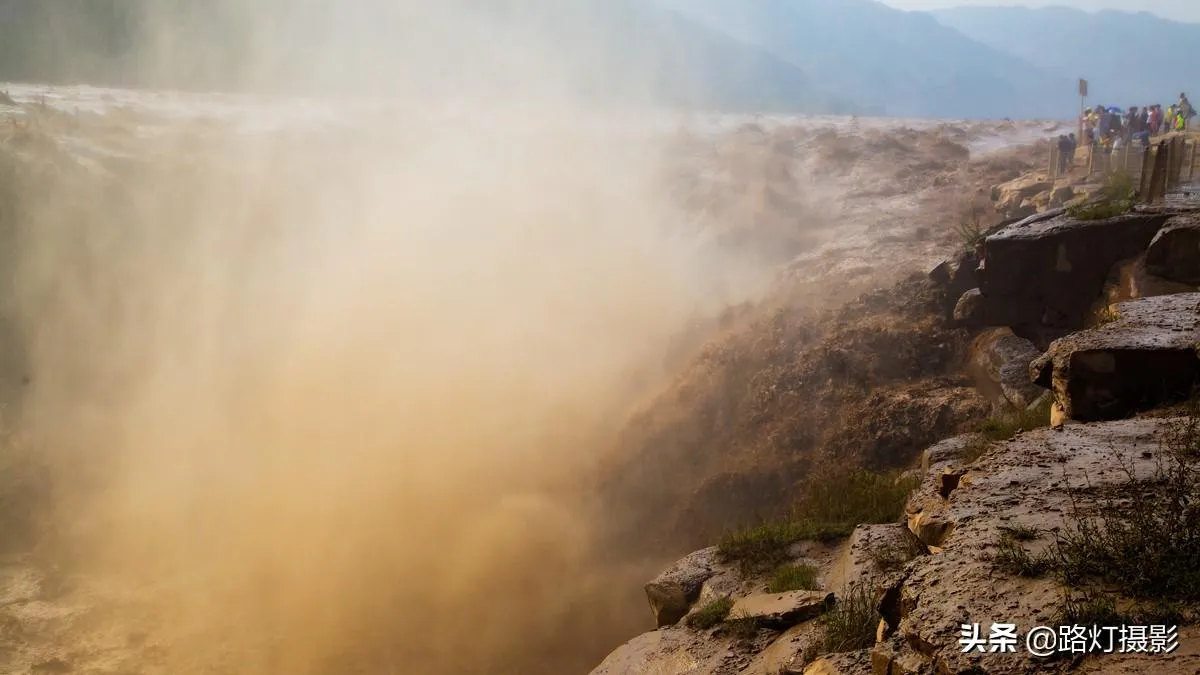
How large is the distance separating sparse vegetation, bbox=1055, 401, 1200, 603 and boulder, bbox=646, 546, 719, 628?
3.15 m

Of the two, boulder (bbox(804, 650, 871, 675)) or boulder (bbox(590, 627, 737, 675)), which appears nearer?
boulder (bbox(804, 650, 871, 675))

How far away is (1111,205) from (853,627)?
652 cm

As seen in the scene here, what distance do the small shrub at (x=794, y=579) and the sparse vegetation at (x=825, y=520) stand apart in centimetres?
37

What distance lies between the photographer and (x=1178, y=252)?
6.76m

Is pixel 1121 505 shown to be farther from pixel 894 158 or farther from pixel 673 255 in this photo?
pixel 894 158

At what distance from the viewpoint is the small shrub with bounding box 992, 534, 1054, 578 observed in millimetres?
3025

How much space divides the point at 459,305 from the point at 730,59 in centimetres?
4728

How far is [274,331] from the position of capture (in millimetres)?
16922

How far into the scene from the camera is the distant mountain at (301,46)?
26.8m

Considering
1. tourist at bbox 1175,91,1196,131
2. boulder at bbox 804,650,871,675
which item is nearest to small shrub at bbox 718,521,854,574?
boulder at bbox 804,650,871,675

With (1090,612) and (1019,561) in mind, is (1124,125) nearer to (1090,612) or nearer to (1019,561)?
(1019,561)

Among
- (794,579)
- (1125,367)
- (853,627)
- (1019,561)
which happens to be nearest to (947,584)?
(1019,561)

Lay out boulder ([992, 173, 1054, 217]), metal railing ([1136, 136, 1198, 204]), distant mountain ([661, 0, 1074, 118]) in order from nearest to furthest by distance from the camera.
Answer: metal railing ([1136, 136, 1198, 204]) < boulder ([992, 173, 1054, 217]) < distant mountain ([661, 0, 1074, 118])

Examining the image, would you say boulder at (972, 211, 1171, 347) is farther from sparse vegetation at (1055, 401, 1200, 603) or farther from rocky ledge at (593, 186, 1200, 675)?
sparse vegetation at (1055, 401, 1200, 603)
